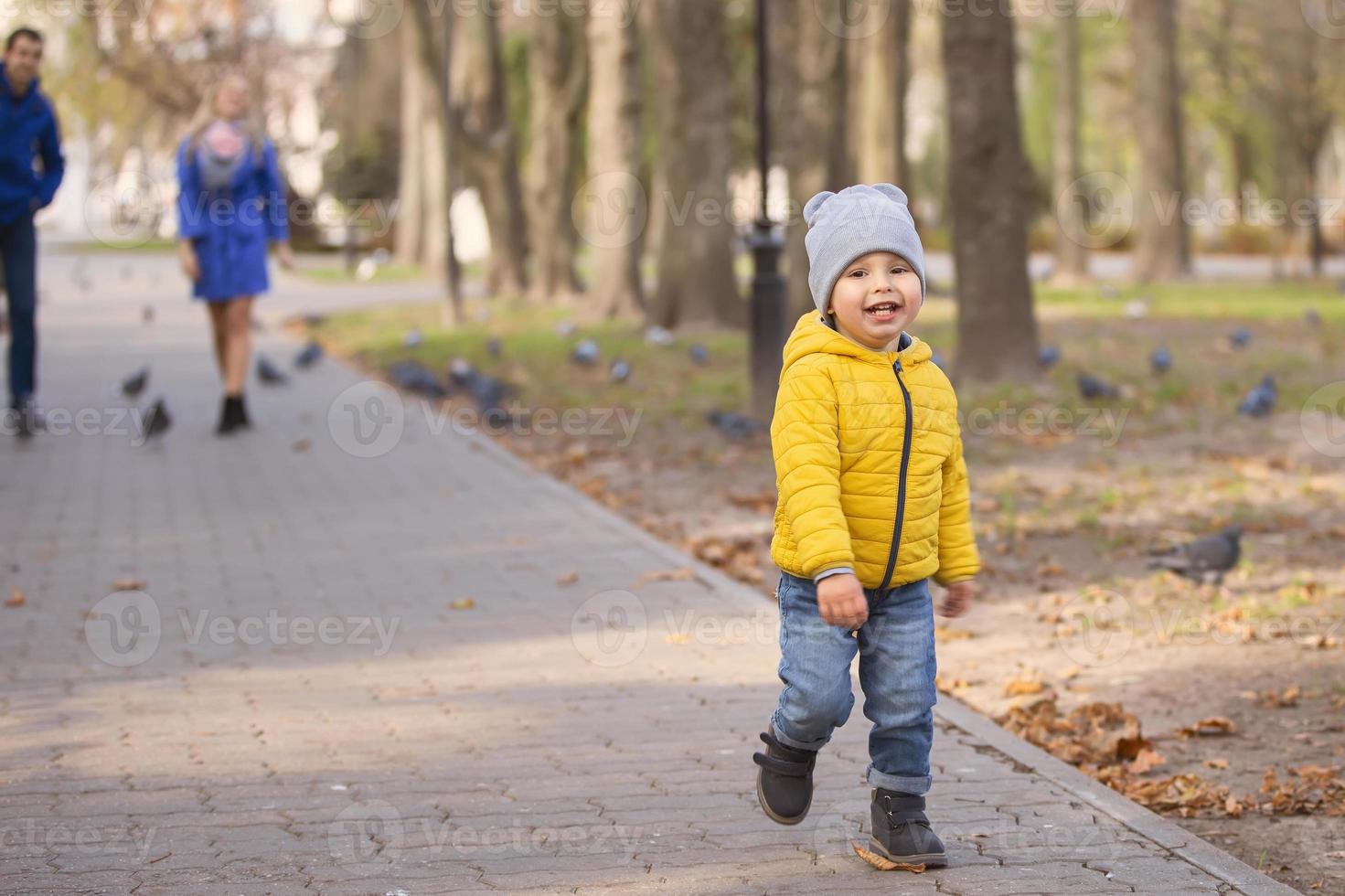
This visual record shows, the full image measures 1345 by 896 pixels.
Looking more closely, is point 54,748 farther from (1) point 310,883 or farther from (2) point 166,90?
(2) point 166,90

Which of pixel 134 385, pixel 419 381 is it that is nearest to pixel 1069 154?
pixel 419 381

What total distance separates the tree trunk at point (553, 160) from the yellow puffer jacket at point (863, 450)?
19.7m

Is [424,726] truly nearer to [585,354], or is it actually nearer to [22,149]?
[22,149]

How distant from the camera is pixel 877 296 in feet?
13.0

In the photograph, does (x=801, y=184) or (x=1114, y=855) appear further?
(x=801, y=184)

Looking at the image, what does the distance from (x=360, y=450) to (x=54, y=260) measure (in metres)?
32.3

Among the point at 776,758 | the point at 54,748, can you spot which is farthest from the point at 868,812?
the point at 54,748

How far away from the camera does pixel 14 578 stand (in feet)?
25.1

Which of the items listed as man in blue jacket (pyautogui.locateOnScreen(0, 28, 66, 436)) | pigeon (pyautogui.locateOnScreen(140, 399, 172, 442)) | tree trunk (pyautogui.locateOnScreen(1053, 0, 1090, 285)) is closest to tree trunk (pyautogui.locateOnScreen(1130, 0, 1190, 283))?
tree trunk (pyautogui.locateOnScreen(1053, 0, 1090, 285))

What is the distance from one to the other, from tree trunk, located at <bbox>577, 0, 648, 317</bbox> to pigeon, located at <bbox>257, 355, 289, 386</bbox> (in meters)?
5.57

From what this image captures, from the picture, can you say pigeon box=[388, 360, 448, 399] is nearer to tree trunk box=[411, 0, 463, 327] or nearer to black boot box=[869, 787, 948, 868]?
tree trunk box=[411, 0, 463, 327]

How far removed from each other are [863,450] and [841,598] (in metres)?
0.36

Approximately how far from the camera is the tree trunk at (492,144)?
23.8m

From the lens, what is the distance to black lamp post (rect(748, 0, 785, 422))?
11.4 m
